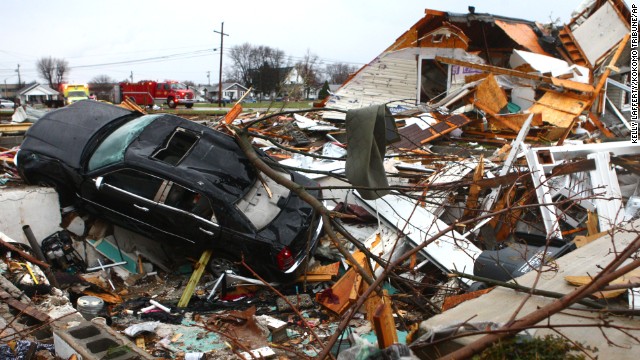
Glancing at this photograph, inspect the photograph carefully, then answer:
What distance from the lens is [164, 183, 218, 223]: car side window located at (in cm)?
630

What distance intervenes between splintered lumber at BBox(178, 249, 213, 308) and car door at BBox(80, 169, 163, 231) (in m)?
0.75

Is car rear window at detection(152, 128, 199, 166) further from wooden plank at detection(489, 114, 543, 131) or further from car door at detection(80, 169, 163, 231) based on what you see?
wooden plank at detection(489, 114, 543, 131)

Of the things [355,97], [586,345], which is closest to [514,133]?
[355,97]

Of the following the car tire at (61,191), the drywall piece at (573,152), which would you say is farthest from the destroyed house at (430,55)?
the car tire at (61,191)

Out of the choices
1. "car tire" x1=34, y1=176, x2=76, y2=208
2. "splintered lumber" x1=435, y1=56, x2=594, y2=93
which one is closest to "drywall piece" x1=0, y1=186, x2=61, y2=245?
"car tire" x1=34, y1=176, x2=76, y2=208

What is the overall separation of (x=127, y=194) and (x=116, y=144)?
790mm

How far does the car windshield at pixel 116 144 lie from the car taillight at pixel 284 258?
7.43 ft

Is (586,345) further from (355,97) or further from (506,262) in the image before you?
(355,97)

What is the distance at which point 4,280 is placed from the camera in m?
5.02

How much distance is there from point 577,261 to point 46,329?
4341mm

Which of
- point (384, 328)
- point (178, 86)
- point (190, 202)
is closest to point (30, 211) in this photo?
point (190, 202)

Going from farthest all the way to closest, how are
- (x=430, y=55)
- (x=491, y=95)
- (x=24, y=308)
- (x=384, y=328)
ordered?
(x=430, y=55)
(x=491, y=95)
(x=24, y=308)
(x=384, y=328)

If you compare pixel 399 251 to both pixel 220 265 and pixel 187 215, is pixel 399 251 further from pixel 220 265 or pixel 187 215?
pixel 187 215

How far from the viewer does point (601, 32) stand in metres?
15.4
